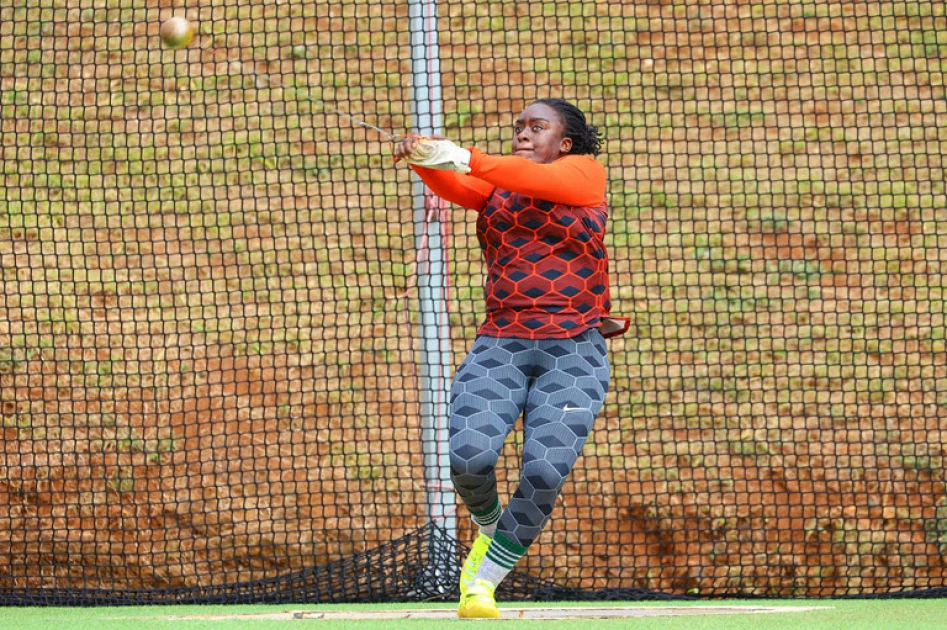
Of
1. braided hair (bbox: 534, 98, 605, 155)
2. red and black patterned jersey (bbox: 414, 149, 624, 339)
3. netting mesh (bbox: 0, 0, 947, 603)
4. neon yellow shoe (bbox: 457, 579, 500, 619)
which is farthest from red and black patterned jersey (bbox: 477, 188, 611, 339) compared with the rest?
netting mesh (bbox: 0, 0, 947, 603)

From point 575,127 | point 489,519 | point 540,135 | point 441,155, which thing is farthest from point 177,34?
point 489,519

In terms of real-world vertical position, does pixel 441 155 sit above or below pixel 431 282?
above

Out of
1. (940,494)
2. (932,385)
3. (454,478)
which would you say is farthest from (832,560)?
(454,478)

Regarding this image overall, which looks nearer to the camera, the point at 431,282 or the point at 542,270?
the point at 542,270

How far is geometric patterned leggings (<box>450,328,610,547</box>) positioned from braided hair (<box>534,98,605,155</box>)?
65 centimetres

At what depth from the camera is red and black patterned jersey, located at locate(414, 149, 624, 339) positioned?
3826 millimetres

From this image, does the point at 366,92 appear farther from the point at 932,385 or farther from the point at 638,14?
the point at 932,385

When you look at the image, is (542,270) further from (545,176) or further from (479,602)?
(479,602)

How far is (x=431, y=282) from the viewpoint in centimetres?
565

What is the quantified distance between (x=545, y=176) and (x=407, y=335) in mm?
4516

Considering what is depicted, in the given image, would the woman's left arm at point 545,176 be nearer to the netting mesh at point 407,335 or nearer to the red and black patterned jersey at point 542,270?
the red and black patterned jersey at point 542,270

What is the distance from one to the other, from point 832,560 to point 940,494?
0.67m

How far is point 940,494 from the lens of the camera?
22.3 ft

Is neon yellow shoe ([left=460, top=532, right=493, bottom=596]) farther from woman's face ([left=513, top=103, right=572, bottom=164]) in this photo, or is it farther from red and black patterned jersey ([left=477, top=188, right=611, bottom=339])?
woman's face ([left=513, top=103, right=572, bottom=164])
